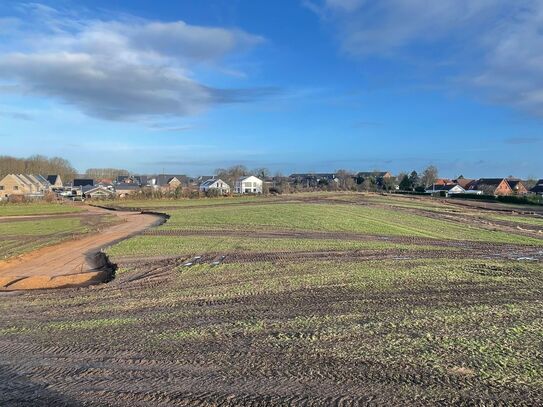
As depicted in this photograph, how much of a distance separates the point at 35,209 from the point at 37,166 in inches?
3832

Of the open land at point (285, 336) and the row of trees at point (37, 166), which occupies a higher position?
the row of trees at point (37, 166)

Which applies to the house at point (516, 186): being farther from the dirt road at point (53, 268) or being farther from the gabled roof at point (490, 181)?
the dirt road at point (53, 268)

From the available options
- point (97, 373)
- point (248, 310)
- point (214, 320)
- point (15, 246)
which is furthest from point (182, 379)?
point (15, 246)

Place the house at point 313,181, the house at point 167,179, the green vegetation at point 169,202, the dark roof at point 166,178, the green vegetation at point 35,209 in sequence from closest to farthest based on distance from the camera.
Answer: the green vegetation at point 35,209 < the green vegetation at point 169,202 < the house at point 313,181 < the house at point 167,179 < the dark roof at point 166,178

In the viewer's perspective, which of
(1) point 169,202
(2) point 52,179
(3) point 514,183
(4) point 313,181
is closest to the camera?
(1) point 169,202

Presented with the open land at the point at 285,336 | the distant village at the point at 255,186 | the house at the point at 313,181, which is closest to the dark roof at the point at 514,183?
the distant village at the point at 255,186

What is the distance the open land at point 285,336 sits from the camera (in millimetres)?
5598

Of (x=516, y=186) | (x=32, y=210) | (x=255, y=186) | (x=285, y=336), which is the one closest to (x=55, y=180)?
(x=255, y=186)

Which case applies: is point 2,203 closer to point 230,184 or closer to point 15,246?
point 15,246

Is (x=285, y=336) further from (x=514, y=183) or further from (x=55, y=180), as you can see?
(x=55, y=180)

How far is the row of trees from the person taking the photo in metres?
135

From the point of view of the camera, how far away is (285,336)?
775 cm

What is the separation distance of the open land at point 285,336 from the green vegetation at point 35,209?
49.1 metres

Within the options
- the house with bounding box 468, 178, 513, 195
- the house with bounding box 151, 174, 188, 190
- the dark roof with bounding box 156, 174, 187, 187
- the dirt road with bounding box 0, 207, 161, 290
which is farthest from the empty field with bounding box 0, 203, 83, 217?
the house with bounding box 468, 178, 513, 195
